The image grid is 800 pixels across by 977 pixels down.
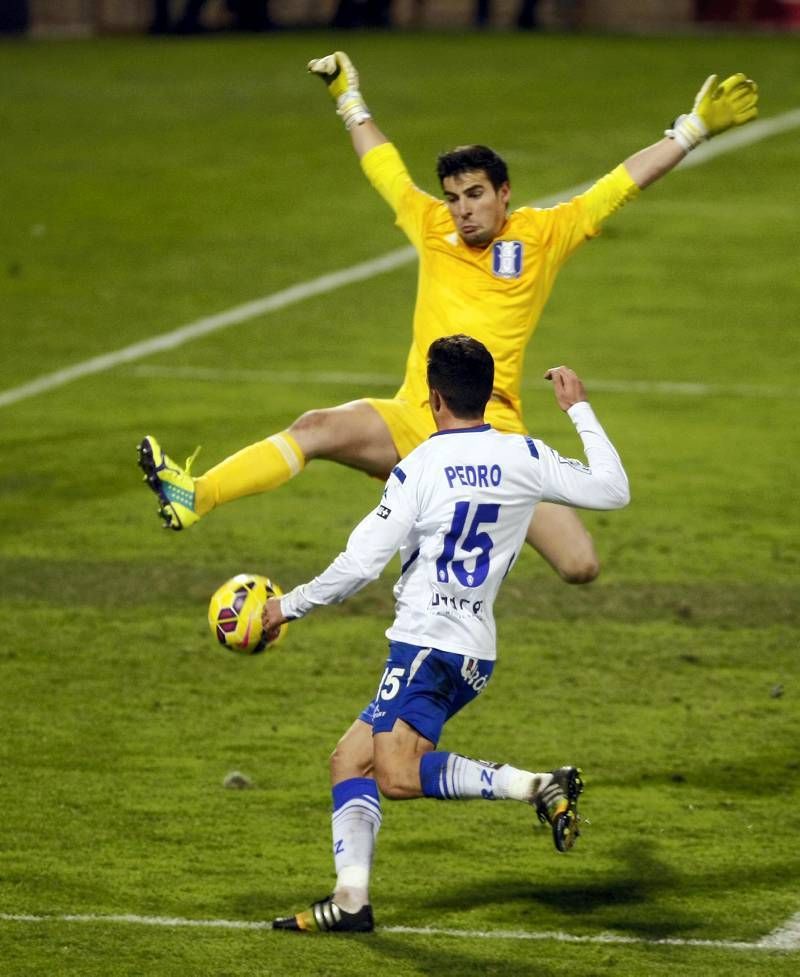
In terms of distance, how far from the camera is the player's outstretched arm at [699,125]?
9.78 meters

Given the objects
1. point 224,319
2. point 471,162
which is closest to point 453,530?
A: point 471,162

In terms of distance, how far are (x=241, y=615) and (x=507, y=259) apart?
7.92 feet

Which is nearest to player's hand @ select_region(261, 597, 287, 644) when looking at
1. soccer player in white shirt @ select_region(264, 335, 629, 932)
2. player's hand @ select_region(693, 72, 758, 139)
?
soccer player in white shirt @ select_region(264, 335, 629, 932)

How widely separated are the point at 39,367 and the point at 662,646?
8.43 meters

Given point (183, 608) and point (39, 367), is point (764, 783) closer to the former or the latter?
point (183, 608)

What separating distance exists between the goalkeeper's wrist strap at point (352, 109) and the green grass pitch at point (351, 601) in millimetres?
2765

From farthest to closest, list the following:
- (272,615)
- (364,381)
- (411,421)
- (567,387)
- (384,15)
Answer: (384,15) < (364,381) < (411,421) < (567,387) < (272,615)

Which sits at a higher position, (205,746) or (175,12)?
(205,746)

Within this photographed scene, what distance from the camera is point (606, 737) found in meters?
10.2

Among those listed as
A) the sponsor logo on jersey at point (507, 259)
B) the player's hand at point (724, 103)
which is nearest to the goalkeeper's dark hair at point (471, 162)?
the sponsor logo on jersey at point (507, 259)

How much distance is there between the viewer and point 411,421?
374 inches

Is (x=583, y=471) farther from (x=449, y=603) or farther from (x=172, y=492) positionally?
(x=172, y=492)

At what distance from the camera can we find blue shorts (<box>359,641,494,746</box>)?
7398mm

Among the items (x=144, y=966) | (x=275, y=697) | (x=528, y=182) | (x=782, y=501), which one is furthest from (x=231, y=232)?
(x=144, y=966)
